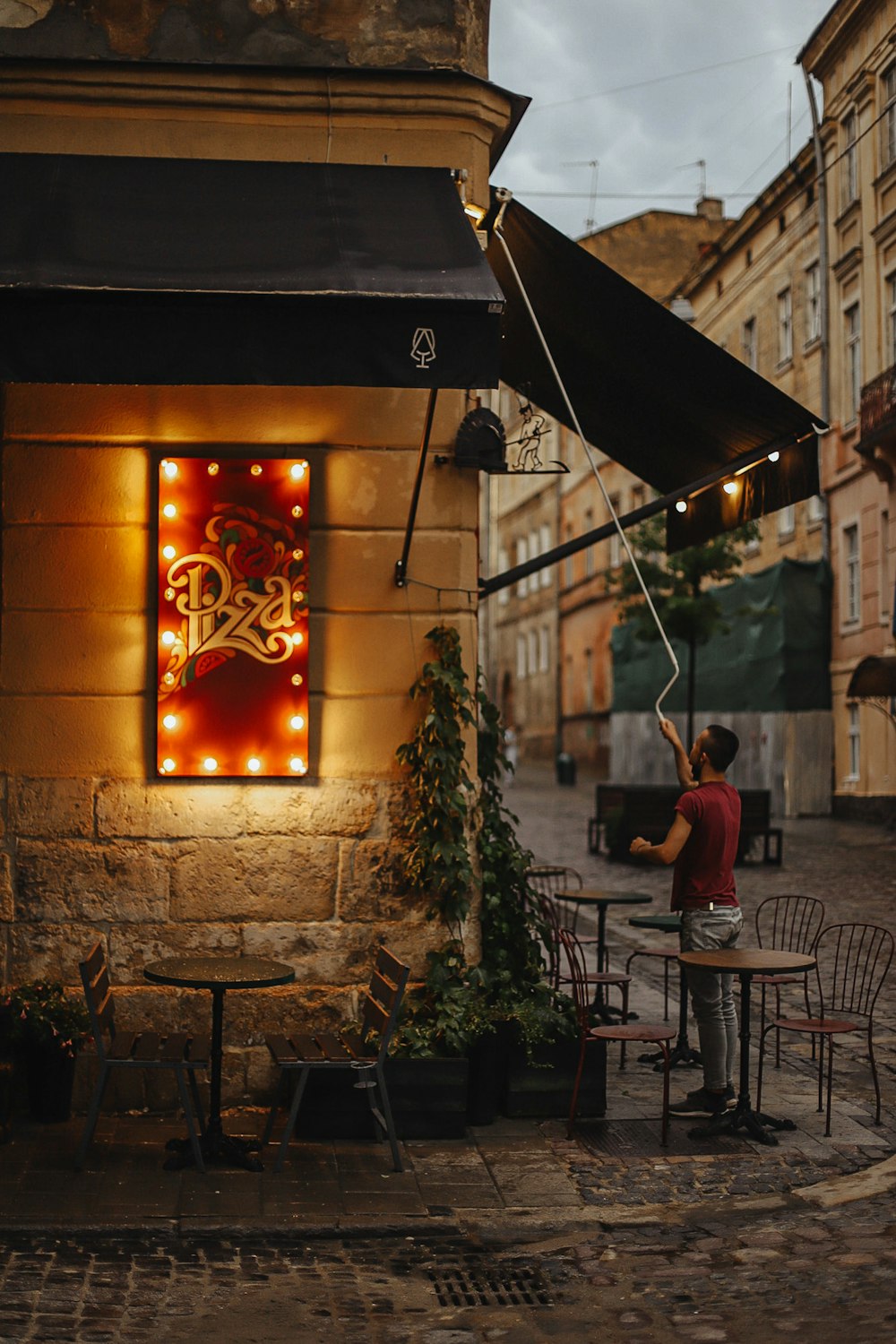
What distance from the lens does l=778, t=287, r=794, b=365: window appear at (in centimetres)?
3269

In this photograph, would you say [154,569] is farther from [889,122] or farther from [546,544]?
[546,544]

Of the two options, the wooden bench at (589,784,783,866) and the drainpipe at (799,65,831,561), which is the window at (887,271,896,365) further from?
the wooden bench at (589,784,783,866)

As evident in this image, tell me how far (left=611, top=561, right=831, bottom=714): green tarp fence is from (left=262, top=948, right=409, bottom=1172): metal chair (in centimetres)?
2185

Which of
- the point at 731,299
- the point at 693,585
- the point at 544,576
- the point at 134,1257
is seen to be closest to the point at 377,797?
the point at 134,1257

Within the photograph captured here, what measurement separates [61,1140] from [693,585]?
18.6 meters

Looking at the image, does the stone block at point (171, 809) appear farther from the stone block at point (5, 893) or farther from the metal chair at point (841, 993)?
the metal chair at point (841, 993)

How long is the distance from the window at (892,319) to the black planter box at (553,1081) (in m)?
21.4

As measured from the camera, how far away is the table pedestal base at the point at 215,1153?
21.7 feet

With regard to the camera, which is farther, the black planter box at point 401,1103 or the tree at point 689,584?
the tree at point 689,584

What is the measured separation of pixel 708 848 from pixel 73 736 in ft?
9.94

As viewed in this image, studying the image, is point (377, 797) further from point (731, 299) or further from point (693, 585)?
point (731, 299)

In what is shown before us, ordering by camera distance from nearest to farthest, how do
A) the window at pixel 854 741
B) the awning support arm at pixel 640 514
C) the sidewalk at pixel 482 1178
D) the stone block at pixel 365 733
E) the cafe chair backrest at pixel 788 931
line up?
the sidewalk at pixel 482 1178 < the stone block at pixel 365 733 < the awning support arm at pixel 640 514 < the cafe chair backrest at pixel 788 931 < the window at pixel 854 741

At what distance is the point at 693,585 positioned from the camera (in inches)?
963

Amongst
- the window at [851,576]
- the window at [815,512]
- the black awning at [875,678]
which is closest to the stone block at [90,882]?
the black awning at [875,678]
